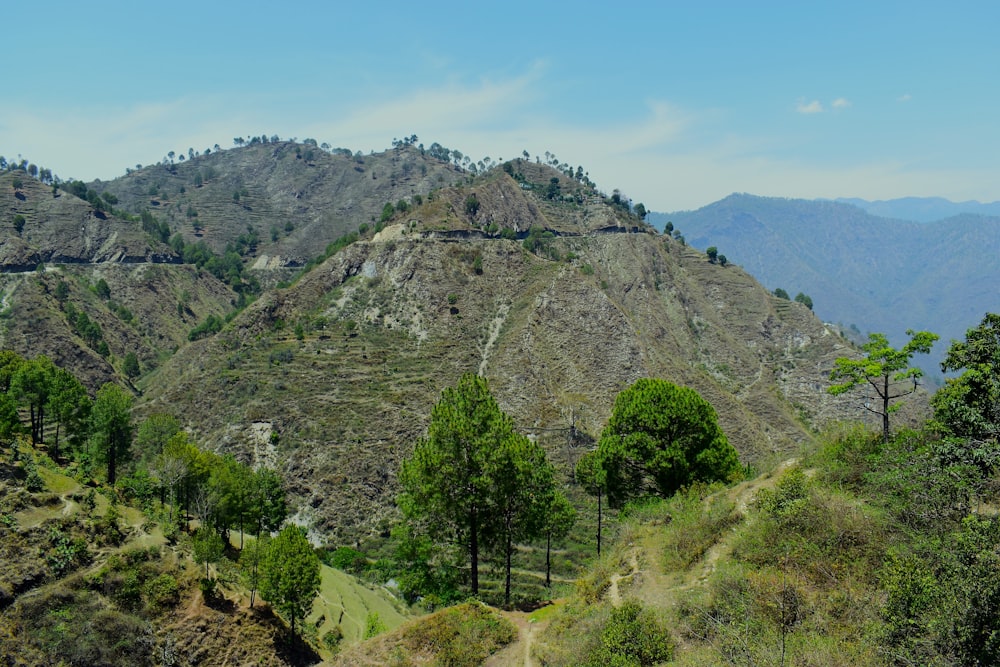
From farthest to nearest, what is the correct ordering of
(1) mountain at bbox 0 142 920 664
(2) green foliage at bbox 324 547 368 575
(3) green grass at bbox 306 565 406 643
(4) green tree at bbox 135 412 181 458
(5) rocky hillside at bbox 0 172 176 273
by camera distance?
1. (5) rocky hillside at bbox 0 172 176 273
2. (4) green tree at bbox 135 412 181 458
3. (2) green foliage at bbox 324 547 368 575
4. (3) green grass at bbox 306 565 406 643
5. (1) mountain at bbox 0 142 920 664

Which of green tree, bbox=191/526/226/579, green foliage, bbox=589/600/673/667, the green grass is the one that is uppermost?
green foliage, bbox=589/600/673/667

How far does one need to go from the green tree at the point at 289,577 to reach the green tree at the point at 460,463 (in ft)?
24.3

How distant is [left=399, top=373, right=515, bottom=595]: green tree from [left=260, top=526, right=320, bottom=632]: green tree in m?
7.40

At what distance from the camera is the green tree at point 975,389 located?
14078mm

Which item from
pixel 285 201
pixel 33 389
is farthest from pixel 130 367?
pixel 285 201

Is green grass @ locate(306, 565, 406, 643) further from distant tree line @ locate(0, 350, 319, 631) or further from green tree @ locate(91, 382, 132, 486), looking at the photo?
green tree @ locate(91, 382, 132, 486)

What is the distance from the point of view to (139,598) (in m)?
23.9

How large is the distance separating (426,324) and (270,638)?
4541 centimetres

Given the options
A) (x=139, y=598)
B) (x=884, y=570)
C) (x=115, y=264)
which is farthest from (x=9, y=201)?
(x=884, y=570)

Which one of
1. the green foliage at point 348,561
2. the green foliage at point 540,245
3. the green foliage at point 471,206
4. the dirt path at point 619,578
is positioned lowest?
the green foliage at point 348,561

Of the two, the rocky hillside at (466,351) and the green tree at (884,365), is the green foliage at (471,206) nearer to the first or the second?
the rocky hillside at (466,351)

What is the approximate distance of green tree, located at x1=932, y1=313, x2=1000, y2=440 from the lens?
1408 cm

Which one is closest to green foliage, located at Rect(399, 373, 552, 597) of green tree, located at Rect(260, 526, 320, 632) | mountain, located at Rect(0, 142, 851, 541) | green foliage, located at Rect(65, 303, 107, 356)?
green tree, located at Rect(260, 526, 320, 632)

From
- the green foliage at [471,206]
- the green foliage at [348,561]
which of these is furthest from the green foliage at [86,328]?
the green foliage at [348,561]
